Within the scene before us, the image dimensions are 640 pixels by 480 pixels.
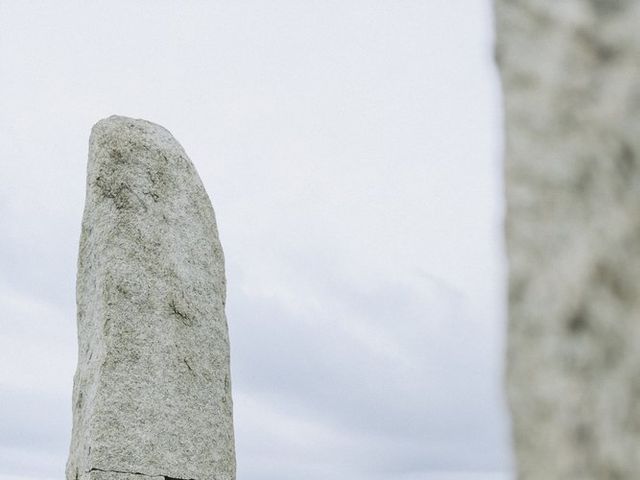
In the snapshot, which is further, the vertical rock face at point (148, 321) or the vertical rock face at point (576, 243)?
the vertical rock face at point (148, 321)

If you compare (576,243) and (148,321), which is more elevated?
(148,321)

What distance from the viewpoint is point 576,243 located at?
4.02 feet

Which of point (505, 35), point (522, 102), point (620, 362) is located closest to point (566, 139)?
point (522, 102)

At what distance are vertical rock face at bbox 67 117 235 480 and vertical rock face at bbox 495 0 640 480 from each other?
4.51 meters

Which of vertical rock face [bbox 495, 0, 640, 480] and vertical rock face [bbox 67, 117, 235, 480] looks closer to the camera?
vertical rock face [bbox 495, 0, 640, 480]

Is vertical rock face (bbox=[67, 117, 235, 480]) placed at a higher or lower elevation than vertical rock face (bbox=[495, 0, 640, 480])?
higher

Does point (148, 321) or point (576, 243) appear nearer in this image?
point (576, 243)

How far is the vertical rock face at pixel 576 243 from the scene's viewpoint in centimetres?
118

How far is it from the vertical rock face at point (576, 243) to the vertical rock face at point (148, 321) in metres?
4.51

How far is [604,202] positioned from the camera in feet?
3.99

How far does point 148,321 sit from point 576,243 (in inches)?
185

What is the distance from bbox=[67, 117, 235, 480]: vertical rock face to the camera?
548 cm

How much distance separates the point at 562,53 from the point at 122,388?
461cm

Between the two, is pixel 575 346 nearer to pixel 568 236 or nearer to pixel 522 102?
pixel 568 236
